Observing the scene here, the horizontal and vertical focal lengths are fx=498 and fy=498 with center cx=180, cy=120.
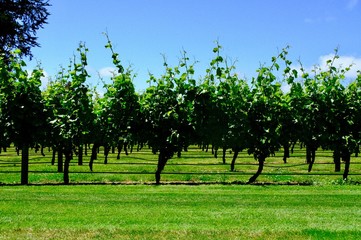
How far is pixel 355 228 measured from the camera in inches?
349

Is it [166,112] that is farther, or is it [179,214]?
[166,112]

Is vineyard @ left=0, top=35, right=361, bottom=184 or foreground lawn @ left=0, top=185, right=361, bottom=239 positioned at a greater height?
vineyard @ left=0, top=35, right=361, bottom=184

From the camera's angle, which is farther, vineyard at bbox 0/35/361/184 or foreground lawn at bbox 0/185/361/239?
vineyard at bbox 0/35/361/184

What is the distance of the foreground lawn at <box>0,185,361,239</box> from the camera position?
8.30 metres

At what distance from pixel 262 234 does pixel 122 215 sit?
10.3 ft

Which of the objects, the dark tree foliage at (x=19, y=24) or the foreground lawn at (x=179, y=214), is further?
the dark tree foliage at (x=19, y=24)

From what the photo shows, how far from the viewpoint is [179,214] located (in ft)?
33.8

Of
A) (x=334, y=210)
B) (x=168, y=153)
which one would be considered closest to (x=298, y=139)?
(x=168, y=153)

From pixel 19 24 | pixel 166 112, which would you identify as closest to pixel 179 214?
pixel 166 112

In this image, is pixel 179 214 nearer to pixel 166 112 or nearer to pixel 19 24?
pixel 166 112

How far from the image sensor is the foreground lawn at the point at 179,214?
8297 millimetres

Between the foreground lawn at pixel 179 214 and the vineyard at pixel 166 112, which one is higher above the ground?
the vineyard at pixel 166 112

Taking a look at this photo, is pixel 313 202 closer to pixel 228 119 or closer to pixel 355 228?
pixel 355 228

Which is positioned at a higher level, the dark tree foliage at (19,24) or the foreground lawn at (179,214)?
the dark tree foliage at (19,24)
